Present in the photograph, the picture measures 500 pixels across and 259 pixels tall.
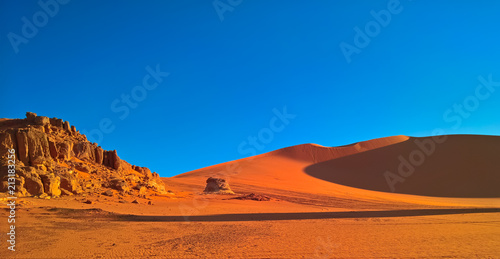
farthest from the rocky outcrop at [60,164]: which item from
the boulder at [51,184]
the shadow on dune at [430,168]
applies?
the shadow on dune at [430,168]

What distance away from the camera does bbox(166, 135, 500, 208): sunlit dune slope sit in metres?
34.4

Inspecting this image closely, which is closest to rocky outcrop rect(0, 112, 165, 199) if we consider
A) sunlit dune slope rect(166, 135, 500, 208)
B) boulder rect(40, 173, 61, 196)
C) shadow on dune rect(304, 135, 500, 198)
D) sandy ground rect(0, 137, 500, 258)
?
boulder rect(40, 173, 61, 196)

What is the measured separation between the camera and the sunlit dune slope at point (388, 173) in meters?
34.4

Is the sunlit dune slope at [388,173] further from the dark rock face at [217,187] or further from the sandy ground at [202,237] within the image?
the sandy ground at [202,237]

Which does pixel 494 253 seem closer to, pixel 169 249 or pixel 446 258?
pixel 446 258

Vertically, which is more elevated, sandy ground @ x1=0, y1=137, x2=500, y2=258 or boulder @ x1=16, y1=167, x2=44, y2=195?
boulder @ x1=16, y1=167, x2=44, y2=195

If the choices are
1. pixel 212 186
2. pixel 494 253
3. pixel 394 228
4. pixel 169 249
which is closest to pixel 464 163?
pixel 212 186

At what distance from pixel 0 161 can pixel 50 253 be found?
30.8 ft

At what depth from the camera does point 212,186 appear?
25141 millimetres

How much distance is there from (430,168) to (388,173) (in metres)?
5.28

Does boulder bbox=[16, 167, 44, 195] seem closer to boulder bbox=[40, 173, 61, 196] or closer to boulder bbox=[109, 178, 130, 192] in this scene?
boulder bbox=[40, 173, 61, 196]

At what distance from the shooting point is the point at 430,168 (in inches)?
1690

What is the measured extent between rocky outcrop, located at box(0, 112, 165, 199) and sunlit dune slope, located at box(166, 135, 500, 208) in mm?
9593

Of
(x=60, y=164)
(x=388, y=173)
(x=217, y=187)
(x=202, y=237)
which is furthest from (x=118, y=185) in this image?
(x=388, y=173)
